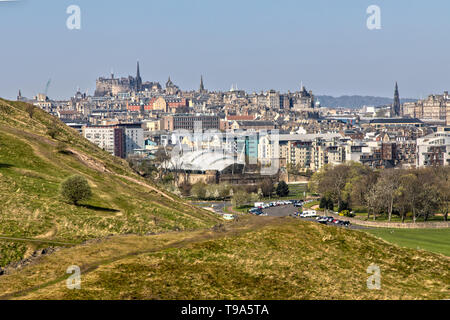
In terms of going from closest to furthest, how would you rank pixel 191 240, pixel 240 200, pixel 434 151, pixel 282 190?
pixel 191 240 < pixel 240 200 < pixel 282 190 < pixel 434 151

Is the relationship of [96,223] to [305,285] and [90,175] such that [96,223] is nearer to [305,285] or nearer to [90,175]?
[90,175]

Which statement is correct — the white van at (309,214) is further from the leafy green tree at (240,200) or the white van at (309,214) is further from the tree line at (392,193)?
the leafy green tree at (240,200)

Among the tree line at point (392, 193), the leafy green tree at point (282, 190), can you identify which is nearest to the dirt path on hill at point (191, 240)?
the tree line at point (392, 193)

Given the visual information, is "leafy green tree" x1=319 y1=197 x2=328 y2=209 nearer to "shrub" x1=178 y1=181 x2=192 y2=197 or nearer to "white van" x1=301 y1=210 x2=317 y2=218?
"white van" x1=301 y1=210 x2=317 y2=218

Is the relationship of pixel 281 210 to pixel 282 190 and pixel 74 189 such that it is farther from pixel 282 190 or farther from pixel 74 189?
pixel 74 189

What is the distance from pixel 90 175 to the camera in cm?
3900

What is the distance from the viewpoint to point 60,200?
31719mm

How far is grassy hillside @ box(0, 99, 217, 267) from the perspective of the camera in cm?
2750

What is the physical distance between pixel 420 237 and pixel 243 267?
48.5m

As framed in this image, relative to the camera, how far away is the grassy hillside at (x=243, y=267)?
18.4 meters

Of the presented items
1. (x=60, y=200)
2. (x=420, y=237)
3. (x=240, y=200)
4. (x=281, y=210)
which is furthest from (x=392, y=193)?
(x=60, y=200)

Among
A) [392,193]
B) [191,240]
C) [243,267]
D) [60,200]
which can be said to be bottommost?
[392,193]

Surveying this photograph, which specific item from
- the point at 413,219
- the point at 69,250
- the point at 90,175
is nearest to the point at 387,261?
the point at 69,250

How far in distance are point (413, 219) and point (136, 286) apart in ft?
210
